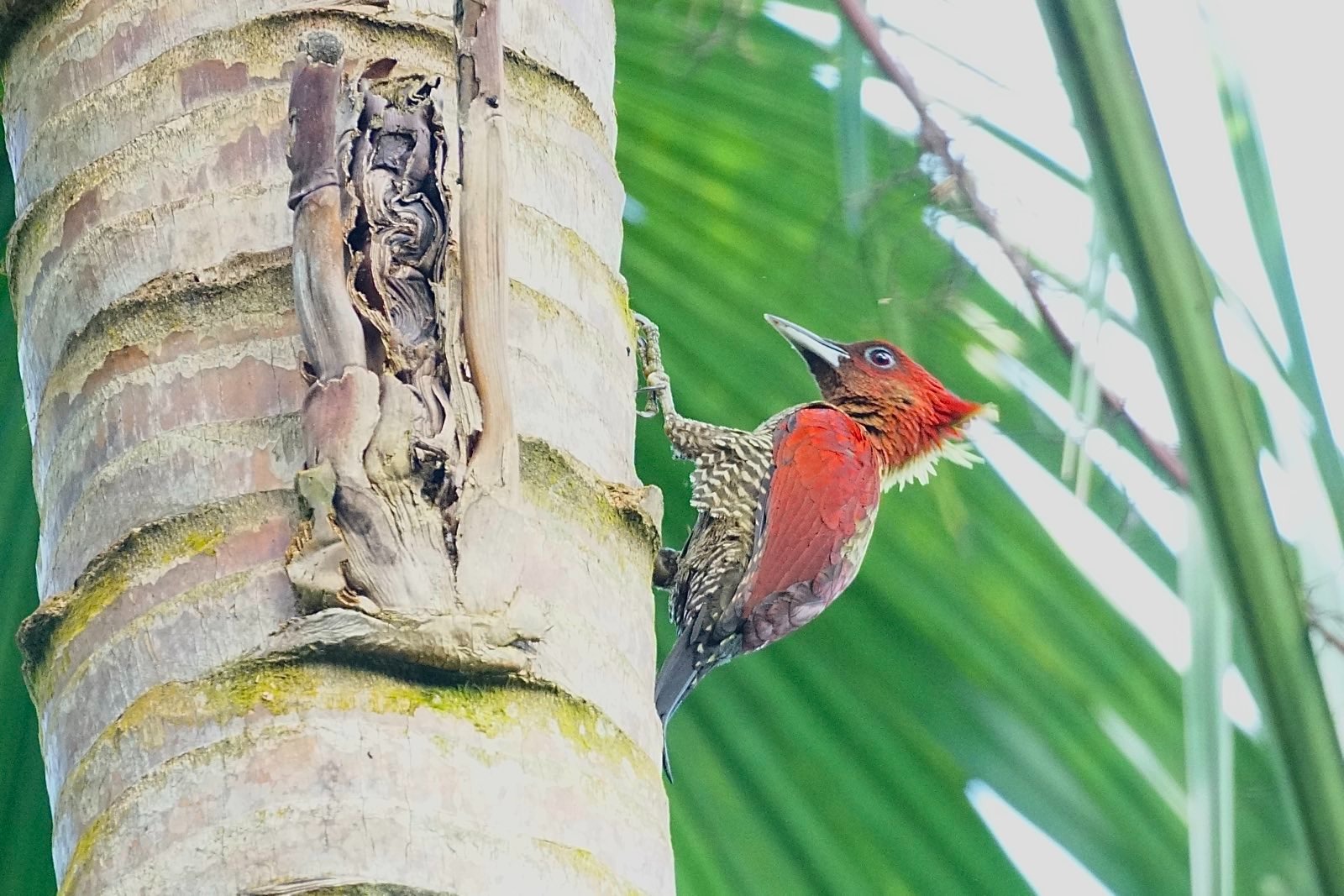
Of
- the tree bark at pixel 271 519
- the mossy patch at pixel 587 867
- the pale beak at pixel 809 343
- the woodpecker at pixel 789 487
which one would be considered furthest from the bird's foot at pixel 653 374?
the mossy patch at pixel 587 867

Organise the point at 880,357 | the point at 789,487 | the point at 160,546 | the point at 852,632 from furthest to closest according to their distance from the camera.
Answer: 1. the point at 880,357
2. the point at 789,487
3. the point at 852,632
4. the point at 160,546

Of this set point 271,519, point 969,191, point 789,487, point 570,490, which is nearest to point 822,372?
point 789,487

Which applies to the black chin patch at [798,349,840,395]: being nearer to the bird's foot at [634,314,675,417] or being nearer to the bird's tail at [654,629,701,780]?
the bird's foot at [634,314,675,417]

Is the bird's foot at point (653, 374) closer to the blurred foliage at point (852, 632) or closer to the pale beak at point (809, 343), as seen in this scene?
the blurred foliage at point (852, 632)

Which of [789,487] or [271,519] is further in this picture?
[789,487]

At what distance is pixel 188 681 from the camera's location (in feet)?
3.92

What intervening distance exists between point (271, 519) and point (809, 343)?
2.22 m

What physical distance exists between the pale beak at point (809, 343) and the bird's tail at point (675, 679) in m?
0.63

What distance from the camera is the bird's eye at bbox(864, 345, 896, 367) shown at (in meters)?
4.02

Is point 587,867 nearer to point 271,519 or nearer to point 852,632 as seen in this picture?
point 271,519

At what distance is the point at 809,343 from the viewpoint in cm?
338

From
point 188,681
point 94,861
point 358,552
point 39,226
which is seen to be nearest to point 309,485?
point 358,552

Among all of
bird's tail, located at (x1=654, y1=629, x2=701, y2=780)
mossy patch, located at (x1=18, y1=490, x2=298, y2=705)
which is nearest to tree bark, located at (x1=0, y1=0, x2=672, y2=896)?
mossy patch, located at (x1=18, y1=490, x2=298, y2=705)

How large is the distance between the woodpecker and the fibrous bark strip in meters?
1.89
